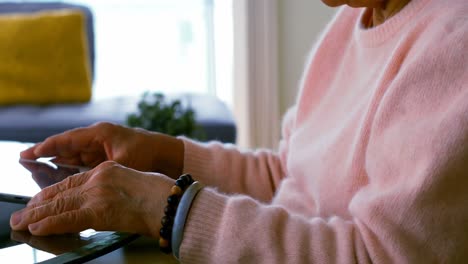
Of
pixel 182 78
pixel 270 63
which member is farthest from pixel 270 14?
pixel 182 78

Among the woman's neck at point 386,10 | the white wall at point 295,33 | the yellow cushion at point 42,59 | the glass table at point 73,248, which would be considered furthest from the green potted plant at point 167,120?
the glass table at point 73,248

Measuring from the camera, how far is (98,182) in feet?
2.34

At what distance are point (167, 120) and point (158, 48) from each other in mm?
1465

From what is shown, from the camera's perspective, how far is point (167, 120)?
2.23m

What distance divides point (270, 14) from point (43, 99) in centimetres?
118

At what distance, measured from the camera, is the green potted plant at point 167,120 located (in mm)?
2199

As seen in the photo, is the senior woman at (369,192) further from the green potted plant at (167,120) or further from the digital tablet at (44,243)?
the green potted plant at (167,120)

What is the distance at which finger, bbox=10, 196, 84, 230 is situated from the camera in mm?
701

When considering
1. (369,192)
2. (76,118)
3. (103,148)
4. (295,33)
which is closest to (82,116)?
(76,118)

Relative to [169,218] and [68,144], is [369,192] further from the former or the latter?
[68,144]

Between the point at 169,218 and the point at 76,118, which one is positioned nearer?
the point at 169,218

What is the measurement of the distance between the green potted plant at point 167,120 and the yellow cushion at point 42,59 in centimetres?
75

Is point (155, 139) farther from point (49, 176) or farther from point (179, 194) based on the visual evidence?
point (179, 194)

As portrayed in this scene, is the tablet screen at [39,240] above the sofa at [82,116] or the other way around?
above
